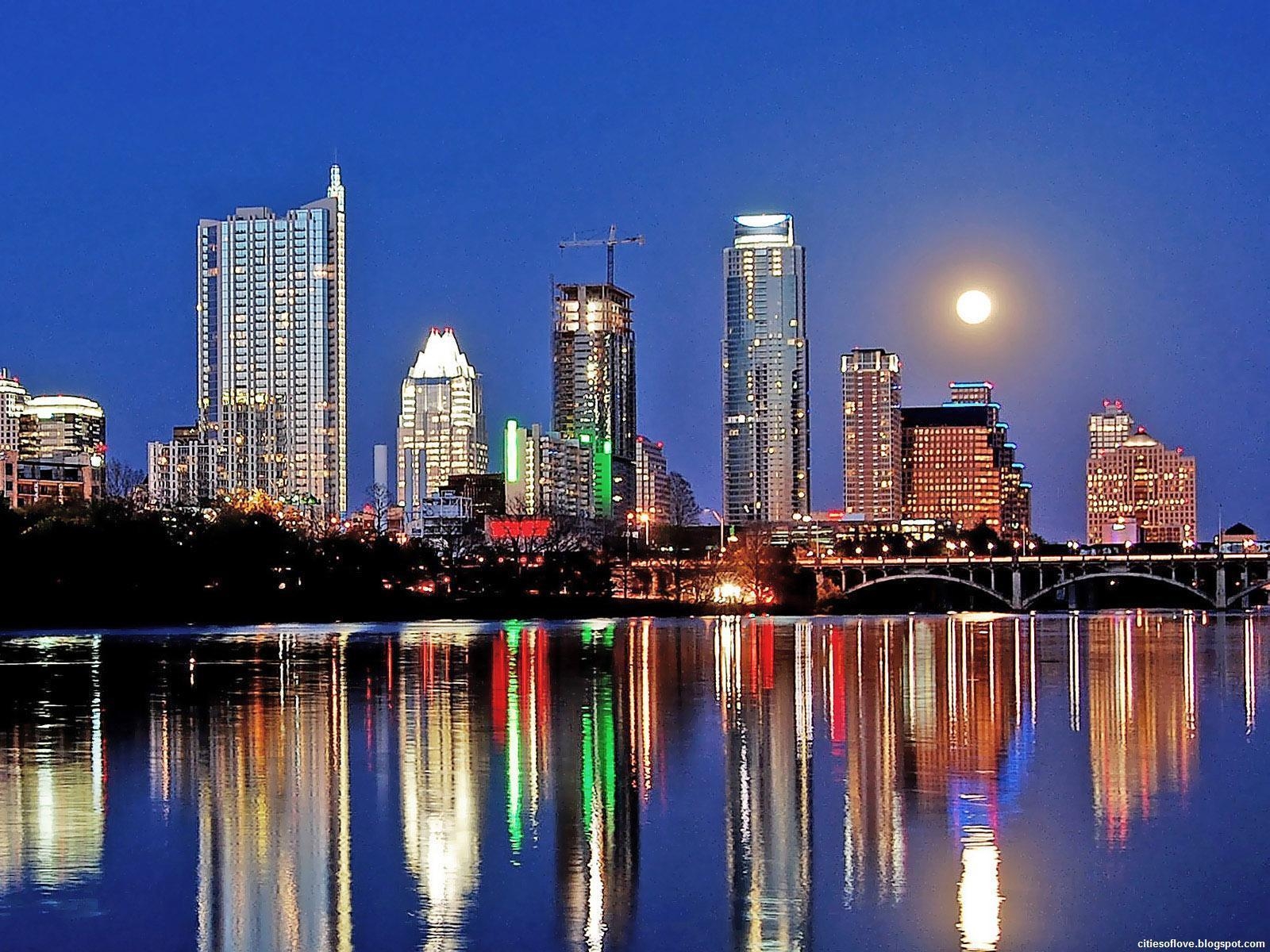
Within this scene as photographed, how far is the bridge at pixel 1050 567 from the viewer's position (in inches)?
6540

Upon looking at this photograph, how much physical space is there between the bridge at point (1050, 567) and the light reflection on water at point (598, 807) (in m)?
126

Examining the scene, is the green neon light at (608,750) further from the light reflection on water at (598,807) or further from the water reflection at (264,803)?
the water reflection at (264,803)

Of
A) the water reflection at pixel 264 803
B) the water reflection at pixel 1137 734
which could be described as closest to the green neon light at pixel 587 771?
the water reflection at pixel 264 803

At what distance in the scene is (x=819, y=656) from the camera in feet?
188

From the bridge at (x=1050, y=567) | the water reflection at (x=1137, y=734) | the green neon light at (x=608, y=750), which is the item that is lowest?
the water reflection at (x=1137, y=734)

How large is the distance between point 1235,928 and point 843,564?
162 metres

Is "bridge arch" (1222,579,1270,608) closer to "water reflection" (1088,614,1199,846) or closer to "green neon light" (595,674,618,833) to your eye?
"water reflection" (1088,614,1199,846)

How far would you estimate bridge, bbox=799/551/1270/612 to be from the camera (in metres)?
166

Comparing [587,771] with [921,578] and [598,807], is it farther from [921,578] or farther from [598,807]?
[921,578]

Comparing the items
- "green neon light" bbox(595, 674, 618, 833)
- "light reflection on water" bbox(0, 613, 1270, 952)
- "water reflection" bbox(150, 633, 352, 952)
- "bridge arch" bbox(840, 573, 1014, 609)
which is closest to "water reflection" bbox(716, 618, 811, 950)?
"light reflection on water" bbox(0, 613, 1270, 952)

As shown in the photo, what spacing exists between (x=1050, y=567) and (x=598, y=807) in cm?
17446

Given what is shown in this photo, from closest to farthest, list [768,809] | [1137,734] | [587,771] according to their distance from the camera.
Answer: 1. [768,809]
2. [587,771]
3. [1137,734]

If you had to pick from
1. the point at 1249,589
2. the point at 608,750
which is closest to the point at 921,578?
the point at 1249,589

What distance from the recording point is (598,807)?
20203 millimetres
